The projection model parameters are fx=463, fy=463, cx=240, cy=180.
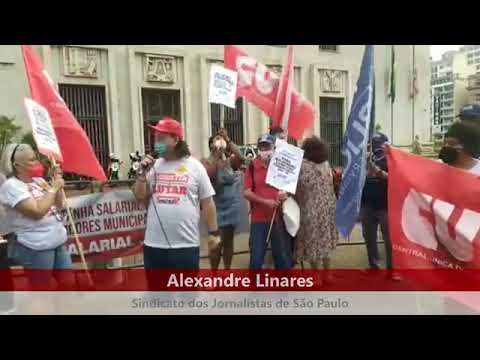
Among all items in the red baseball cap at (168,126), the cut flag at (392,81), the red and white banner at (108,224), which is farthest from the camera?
the red and white banner at (108,224)

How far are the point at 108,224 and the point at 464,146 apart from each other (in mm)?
2112

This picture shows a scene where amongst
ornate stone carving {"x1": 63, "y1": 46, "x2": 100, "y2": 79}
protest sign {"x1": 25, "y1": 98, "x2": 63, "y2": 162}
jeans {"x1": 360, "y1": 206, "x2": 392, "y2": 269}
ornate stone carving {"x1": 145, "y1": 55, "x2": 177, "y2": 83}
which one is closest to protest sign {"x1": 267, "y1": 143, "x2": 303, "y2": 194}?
jeans {"x1": 360, "y1": 206, "x2": 392, "y2": 269}

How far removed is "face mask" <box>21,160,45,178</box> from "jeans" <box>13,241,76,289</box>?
0.41 m

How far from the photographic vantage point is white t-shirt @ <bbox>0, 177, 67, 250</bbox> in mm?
2572

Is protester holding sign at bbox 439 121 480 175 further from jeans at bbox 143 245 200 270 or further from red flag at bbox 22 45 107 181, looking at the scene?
red flag at bbox 22 45 107 181

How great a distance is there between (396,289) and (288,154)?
1049 millimetres

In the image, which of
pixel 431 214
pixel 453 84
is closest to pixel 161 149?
pixel 431 214

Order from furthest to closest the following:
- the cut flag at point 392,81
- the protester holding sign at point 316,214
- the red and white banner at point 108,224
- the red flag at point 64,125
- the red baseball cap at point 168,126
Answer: the protester holding sign at point 316,214, the red and white banner at point 108,224, the cut flag at point 392,81, the red baseball cap at point 168,126, the red flag at point 64,125

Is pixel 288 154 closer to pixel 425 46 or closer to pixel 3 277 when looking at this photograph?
pixel 425 46

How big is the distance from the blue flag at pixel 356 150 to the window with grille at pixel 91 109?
1.39 meters

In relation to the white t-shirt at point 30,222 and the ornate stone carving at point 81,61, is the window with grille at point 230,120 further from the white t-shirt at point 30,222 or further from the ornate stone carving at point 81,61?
the white t-shirt at point 30,222

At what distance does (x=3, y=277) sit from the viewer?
2.72 meters

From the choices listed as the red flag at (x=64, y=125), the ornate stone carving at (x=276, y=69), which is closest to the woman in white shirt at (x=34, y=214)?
the red flag at (x=64, y=125)

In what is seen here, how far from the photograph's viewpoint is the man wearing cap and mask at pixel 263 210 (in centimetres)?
282
